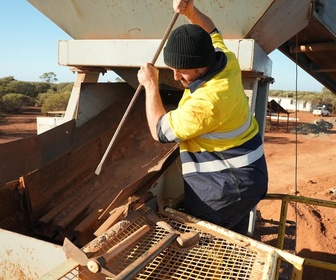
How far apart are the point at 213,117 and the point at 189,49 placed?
39cm

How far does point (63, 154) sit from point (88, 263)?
6.19 feet

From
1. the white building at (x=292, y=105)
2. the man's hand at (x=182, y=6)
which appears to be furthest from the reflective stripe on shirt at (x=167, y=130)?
the white building at (x=292, y=105)

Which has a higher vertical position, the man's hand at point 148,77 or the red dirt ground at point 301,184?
the man's hand at point 148,77

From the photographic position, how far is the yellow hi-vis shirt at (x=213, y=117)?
2053 mm

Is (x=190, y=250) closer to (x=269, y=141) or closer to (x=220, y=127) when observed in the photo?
(x=220, y=127)

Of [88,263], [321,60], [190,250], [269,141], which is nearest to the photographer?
[88,263]

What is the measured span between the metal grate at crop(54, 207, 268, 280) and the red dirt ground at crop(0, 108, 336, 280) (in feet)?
6.54

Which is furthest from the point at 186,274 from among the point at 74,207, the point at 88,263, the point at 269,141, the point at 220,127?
the point at 269,141

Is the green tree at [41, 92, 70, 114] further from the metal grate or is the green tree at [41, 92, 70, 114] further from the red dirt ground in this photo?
the metal grate

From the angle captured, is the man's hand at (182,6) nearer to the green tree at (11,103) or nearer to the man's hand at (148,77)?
the man's hand at (148,77)

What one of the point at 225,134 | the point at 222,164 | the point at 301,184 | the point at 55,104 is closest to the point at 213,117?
the point at 225,134

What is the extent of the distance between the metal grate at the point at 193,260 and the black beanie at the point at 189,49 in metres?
0.96

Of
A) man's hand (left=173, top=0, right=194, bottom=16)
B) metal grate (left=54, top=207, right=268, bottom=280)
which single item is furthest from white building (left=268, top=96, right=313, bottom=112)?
metal grate (left=54, top=207, right=268, bottom=280)

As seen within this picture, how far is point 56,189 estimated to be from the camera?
10.1ft
